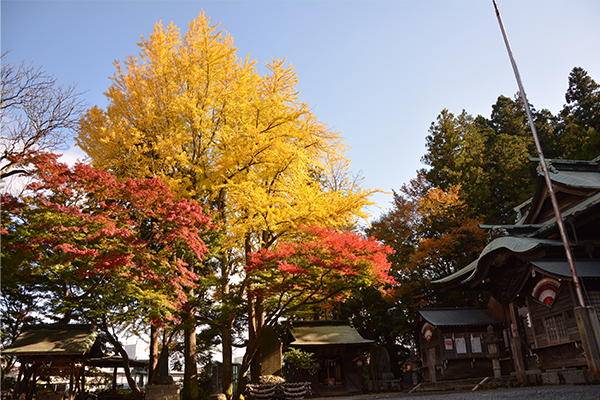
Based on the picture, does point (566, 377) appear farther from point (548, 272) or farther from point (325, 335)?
point (325, 335)

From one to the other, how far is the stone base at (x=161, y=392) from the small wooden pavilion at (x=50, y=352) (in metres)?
2.03

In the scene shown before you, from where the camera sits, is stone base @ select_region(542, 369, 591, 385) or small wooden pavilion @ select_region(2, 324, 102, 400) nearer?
stone base @ select_region(542, 369, 591, 385)

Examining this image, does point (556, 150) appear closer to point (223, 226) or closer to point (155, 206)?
point (223, 226)

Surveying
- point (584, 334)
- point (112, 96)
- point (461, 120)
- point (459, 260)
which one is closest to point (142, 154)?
point (112, 96)

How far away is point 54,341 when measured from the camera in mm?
10969

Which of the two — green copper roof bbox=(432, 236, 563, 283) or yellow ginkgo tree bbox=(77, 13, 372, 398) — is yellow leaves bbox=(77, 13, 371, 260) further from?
green copper roof bbox=(432, 236, 563, 283)

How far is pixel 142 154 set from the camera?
13250 millimetres

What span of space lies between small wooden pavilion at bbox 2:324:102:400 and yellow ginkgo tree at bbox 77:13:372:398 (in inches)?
148

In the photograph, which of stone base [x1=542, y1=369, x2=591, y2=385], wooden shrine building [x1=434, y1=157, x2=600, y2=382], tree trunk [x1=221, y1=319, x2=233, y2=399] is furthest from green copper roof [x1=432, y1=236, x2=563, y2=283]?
tree trunk [x1=221, y1=319, x2=233, y2=399]

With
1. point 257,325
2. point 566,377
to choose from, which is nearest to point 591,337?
point 566,377

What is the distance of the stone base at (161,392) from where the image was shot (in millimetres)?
11586

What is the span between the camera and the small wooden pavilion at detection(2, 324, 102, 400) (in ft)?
34.6

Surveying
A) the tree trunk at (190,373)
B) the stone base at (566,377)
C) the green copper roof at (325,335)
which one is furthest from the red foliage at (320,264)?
the green copper roof at (325,335)

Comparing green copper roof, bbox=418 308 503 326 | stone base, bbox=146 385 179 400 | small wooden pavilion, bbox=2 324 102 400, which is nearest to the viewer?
small wooden pavilion, bbox=2 324 102 400
